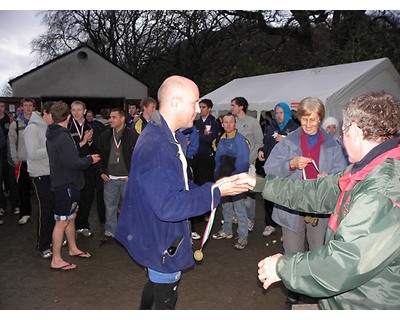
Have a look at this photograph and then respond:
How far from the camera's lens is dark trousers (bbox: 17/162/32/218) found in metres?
6.86

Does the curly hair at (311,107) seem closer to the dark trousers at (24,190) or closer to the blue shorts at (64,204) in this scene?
the blue shorts at (64,204)

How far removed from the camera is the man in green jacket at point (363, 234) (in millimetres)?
1571

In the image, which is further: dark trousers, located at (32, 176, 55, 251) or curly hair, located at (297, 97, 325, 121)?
dark trousers, located at (32, 176, 55, 251)

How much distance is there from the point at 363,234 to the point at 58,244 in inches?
168

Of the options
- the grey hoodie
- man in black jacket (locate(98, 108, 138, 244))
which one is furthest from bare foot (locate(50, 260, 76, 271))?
the grey hoodie

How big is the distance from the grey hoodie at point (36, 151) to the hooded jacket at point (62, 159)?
0.44 m

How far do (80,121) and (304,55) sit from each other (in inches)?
618

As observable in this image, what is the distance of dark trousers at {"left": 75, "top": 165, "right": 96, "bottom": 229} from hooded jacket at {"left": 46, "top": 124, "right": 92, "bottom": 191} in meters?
1.61

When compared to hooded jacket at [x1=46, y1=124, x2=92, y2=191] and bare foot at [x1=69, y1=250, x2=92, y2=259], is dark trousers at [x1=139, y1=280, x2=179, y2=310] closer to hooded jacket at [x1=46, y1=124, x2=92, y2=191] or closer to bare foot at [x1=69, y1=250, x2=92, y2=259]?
hooded jacket at [x1=46, y1=124, x2=92, y2=191]

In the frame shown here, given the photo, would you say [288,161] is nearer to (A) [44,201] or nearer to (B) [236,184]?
(B) [236,184]

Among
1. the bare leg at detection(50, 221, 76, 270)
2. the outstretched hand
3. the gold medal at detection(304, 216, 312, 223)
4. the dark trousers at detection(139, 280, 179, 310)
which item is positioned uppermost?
the outstretched hand

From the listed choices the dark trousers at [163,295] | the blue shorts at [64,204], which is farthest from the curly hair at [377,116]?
the blue shorts at [64,204]
